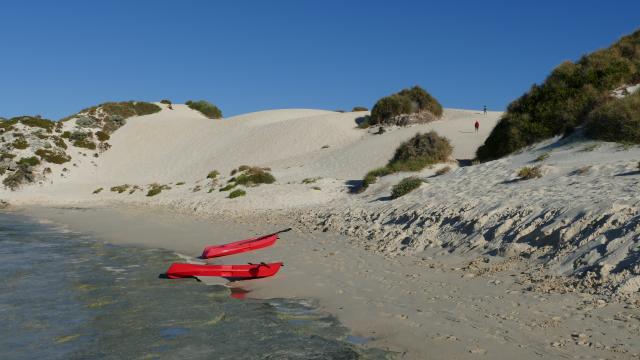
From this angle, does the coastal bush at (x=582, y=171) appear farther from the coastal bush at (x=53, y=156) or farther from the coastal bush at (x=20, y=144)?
the coastal bush at (x=20, y=144)

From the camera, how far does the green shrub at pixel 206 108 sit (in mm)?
68750

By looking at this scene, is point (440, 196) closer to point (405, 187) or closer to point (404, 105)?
point (405, 187)

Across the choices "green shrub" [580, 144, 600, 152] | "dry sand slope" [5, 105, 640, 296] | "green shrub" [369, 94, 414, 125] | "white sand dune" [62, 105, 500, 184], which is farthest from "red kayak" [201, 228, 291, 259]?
"green shrub" [369, 94, 414, 125]

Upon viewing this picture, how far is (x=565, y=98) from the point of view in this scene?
74.2 feet

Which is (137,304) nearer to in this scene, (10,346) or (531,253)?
(10,346)

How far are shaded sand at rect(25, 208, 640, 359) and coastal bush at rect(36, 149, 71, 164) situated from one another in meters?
35.0

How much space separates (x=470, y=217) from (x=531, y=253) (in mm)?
2899

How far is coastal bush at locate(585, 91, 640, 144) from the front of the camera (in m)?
16.8

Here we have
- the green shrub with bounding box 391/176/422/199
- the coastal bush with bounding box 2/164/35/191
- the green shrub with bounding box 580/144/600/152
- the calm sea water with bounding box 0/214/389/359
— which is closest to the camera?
the calm sea water with bounding box 0/214/389/359

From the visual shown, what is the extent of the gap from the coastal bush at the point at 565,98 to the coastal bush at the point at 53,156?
116 ft

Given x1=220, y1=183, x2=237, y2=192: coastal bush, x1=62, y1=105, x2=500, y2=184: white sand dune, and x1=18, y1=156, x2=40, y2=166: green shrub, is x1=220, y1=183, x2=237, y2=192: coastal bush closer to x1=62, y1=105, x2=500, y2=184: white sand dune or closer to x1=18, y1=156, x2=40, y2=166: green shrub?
x1=62, y1=105, x2=500, y2=184: white sand dune

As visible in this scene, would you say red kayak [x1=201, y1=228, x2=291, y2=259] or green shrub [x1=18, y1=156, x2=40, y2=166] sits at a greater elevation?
green shrub [x1=18, y1=156, x2=40, y2=166]

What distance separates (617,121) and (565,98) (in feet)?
17.8

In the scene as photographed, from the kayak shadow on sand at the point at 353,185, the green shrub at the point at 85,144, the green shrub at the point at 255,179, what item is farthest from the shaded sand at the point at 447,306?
the green shrub at the point at 85,144
